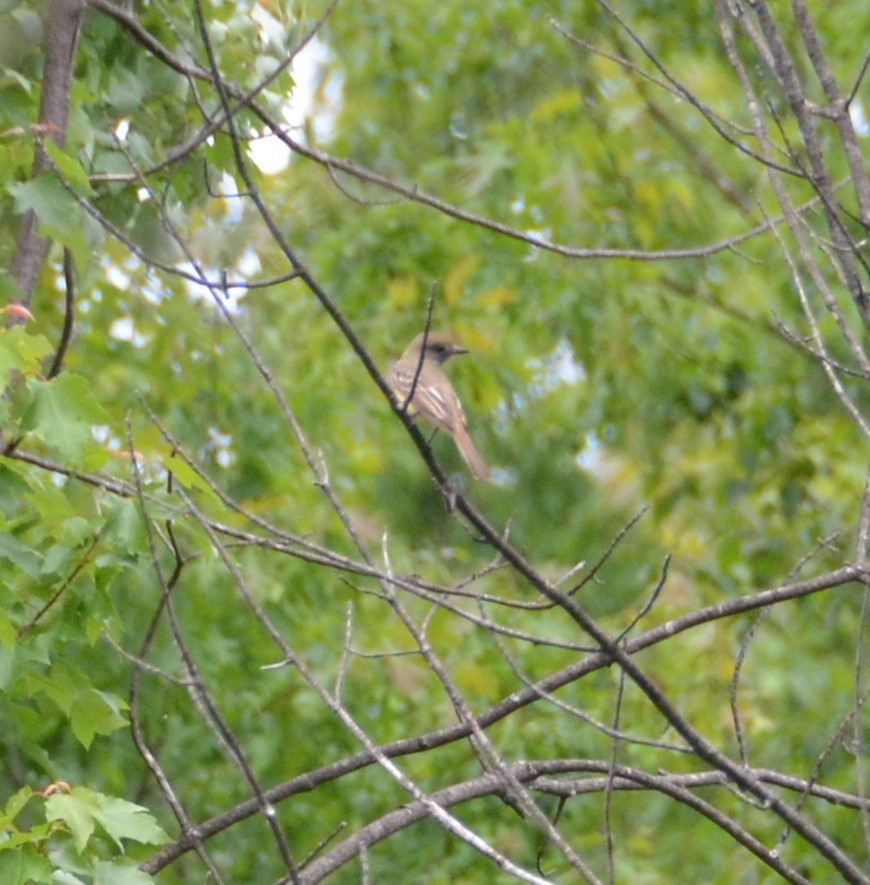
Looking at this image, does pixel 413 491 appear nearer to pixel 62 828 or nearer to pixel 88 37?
pixel 88 37

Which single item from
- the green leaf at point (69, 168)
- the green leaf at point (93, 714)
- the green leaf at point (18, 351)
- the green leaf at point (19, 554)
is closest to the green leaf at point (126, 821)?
the green leaf at point (93, 714)

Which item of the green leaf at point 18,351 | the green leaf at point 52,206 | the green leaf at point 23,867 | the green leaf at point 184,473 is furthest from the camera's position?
the green leaf at point 52,206

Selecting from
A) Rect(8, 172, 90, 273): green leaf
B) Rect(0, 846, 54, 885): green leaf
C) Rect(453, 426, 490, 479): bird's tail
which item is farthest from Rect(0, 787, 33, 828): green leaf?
Rect(453, 426, 490, 479): bird's tail

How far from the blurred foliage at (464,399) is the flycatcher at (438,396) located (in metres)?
0.39

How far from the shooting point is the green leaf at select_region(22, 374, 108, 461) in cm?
294

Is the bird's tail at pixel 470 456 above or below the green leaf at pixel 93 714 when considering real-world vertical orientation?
above

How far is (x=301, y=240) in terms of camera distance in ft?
29.2

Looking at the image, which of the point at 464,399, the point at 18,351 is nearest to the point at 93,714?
the point at 18,351

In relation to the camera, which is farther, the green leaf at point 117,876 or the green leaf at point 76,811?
the green leaf at point 117,876

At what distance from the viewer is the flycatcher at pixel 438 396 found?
5617 millimetres

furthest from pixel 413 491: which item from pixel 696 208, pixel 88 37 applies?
pixel 88 37

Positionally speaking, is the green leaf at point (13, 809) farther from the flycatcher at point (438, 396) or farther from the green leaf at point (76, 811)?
the flycatcher at point (438, 396)

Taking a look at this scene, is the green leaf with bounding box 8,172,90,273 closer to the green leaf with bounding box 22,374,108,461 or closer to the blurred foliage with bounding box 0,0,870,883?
the blurred foliage with bounding box 0,0,870,883

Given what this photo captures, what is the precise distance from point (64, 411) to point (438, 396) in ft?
10.6
